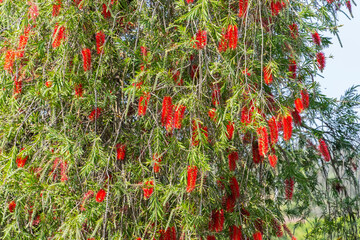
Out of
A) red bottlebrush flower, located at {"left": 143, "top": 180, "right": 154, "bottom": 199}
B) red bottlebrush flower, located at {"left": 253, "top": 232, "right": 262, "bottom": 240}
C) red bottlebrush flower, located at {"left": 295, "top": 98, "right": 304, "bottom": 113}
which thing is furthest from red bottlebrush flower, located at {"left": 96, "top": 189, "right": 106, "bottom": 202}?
Result: red bottlebrush flower, located at {"left": 295, "top": 98, "right": 304, "bottom": 113}

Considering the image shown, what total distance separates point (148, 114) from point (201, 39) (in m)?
0.47

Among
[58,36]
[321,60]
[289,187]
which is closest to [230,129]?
[289,187]

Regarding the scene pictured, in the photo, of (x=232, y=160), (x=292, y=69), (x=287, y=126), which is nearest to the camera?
(x=287, y=126)

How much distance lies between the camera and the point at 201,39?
5.59 ft

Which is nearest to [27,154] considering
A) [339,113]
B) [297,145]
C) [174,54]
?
[174,54]

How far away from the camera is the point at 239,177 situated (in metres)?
2.29

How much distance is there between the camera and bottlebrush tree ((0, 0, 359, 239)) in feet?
5.72

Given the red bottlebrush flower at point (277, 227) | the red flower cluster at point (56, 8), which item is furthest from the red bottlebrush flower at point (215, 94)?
the red flower cluster at point (56, 8)

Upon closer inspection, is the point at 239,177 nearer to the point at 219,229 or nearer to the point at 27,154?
the point at 219,229

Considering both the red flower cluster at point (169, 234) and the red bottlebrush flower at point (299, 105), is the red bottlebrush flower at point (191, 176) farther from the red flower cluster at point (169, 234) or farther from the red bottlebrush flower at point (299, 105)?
the red bottlebrush flower at point (299, 105)

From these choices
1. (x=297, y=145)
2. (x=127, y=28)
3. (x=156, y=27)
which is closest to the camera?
(x=156, y=27)

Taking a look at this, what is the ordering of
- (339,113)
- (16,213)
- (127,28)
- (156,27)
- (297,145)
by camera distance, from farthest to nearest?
1. (339,113)
2. (297,145)
3. (127,28)
4. (156,27)
5. (16,213)

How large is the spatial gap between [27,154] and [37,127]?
130 mm

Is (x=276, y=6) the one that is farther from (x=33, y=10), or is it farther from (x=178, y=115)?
(x=33, y=10)
